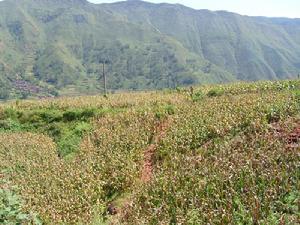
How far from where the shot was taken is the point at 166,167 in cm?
1608

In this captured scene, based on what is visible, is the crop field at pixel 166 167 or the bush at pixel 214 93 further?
the bush at pixel 214 93

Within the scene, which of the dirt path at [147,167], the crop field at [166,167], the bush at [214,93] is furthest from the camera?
the bush at [214,93]

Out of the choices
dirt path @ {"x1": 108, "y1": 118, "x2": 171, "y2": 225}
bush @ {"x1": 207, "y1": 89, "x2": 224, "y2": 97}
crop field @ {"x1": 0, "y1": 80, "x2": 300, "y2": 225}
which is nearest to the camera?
crop field @ {"x1": 0, "y1": 80, "x2": 300, "y2": 225}

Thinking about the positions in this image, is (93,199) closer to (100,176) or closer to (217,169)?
(100,176)

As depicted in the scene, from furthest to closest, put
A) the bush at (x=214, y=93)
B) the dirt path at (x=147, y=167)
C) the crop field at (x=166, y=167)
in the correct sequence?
the bush at (x=214, y=93), the dirt path at (x=147, y=167), the crop field at (x=166, y=167)

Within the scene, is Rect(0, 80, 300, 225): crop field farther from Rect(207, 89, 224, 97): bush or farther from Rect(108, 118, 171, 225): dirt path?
Rect(207, 89, 224, 97): bush

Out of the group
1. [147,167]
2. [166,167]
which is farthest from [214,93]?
[166,167]

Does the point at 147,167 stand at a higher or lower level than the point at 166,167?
lower

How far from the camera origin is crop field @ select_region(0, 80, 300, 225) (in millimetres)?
11461

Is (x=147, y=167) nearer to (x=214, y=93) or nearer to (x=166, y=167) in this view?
(x=166, y=167)

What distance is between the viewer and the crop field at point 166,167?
11.5 m

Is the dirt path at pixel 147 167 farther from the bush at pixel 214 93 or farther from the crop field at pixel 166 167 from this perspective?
the bush at pixel 214 93

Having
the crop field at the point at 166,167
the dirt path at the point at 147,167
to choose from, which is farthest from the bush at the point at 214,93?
the dirt path at the point at 147,167

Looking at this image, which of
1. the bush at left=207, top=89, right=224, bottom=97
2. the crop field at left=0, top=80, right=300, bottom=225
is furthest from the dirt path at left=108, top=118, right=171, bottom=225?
the bush at left=207, top=89, right=224, bottom=97
